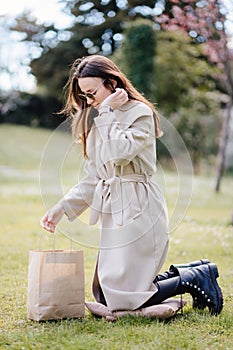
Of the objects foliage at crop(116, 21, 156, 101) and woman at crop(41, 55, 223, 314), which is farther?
foliage at crop(116, 21, 156, 101)

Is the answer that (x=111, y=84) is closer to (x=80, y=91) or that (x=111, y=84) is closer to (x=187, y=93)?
(x=80, y=91)

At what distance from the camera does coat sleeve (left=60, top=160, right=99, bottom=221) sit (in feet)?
10.6

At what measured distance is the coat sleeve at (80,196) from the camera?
3232 mm

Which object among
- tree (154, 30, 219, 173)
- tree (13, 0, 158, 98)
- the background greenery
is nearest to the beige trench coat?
the background greenery

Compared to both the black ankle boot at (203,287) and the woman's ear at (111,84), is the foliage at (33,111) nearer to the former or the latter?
the woman's ear at (111,84)

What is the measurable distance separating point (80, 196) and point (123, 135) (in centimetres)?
47

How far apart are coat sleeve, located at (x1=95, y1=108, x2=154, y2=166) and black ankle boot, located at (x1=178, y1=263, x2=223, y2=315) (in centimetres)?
69

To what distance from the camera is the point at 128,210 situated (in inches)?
121

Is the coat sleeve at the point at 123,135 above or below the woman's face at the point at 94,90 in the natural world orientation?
below

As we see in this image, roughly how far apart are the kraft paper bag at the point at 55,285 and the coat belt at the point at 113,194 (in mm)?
234

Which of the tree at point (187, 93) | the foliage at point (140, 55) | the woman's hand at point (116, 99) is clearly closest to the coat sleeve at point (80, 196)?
the woman's hand at point (116, 99)

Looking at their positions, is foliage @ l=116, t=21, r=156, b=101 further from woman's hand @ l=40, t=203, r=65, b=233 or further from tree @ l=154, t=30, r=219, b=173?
woman's hand @ l=40, t=203, r=65, b=233

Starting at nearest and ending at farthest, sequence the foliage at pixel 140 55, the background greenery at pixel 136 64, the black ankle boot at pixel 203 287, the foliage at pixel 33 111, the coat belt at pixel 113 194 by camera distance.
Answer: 1. the coat belt at pixel 113 194
2. the black ankle boot at pixel 203 287
3. the background greenery at pixel 136 64
4. the foliage at pixel 140 55
5. the foliage at pixel 33 111

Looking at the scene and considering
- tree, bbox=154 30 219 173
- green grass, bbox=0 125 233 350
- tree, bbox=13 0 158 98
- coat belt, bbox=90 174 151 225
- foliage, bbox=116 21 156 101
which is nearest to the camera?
green grass, bbox=0 125 233 350
